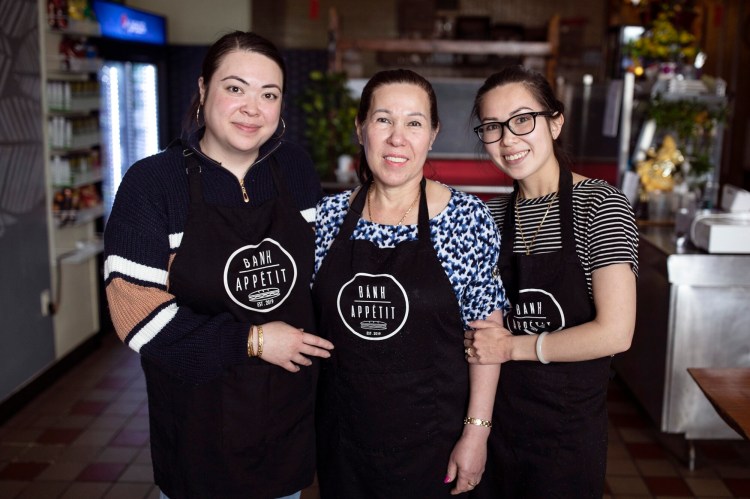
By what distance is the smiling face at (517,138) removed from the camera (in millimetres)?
2014

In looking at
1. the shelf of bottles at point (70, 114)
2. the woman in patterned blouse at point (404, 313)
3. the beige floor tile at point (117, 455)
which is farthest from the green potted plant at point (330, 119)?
the woman in patterned blouse at point (404, 313)

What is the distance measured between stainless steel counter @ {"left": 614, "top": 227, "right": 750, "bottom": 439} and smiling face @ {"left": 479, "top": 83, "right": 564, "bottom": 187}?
1827mm

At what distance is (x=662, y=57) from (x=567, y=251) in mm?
3548

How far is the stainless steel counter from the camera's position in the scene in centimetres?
357

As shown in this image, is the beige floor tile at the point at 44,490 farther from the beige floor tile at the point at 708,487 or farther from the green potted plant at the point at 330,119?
the green potted plant at the point at 330,119

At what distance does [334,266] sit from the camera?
6.38 ft

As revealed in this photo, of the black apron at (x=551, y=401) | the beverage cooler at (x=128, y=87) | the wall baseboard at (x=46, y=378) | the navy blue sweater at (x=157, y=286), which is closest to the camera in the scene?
the navy blue sweater at (x=157, y=286)

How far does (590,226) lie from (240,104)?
3.15 ft

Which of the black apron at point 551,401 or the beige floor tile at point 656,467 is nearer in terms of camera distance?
the black apron at point 551,401

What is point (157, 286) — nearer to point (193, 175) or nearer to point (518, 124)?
point (193, 175)

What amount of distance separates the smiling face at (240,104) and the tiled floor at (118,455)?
1.95m

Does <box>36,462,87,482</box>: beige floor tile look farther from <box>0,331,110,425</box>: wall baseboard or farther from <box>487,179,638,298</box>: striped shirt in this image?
<box>487,179,638,298</box>: striped shirt

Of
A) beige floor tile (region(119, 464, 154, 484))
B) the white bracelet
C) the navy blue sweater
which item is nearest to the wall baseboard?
beige floor tile (region(119, 464, 154, 484))

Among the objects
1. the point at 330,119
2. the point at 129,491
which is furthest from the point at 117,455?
the point at 330,119
